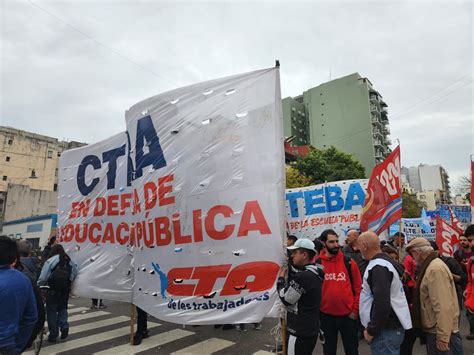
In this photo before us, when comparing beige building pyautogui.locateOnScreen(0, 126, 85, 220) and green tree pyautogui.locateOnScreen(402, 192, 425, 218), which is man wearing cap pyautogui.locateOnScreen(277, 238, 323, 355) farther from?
beige building pyautogui.locateOnScreen(0, 126, 85, 220)

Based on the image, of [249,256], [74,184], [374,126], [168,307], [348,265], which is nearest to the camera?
[249,256]

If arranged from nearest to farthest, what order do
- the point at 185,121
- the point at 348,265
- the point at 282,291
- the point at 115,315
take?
the point at 282,291
the point at 348,265
the point at 185,121
the point at 115,315

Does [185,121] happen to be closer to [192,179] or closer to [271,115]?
[192,179]

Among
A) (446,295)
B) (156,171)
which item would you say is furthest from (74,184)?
(446,295)

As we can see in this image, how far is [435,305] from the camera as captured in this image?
10.2ft

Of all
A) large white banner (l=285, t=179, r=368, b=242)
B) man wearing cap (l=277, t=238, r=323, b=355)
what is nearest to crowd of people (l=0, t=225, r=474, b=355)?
man wearing cap (l=277, t=238, r=323, b=355)

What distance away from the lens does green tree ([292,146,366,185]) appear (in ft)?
104

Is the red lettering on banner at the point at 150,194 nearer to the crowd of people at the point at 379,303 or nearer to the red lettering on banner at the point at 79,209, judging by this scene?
the red lettering on banner at the point at 79,209

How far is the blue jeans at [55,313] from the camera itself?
226 inches

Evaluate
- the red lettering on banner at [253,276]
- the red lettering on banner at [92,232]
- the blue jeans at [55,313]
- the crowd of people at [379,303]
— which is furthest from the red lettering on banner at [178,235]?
the blue jeans at [55,313]

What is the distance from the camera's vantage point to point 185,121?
4570mm

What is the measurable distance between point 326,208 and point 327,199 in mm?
328

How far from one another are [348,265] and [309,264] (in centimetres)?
109

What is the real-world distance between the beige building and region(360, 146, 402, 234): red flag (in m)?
49.7
